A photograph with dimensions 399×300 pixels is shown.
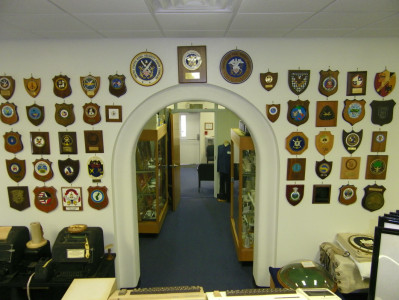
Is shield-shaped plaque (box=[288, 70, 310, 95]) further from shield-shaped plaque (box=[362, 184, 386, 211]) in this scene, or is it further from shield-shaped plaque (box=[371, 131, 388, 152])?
shield-shaped plaque (box=[362, 184, 386, 211])

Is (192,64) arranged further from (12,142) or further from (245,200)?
(245,200)

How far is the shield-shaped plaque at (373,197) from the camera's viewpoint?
275cm

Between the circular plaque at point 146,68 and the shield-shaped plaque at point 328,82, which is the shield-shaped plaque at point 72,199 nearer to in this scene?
the circular plaque at point 146,68

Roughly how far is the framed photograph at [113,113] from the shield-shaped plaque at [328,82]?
1.99 m

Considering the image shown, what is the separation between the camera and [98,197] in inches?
111

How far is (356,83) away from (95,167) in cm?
272

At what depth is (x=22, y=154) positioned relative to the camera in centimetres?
274

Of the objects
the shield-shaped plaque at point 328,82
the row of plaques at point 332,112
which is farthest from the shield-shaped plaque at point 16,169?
the shield-shaped plaque at point 328,82

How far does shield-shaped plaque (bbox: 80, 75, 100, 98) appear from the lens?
2.60 metres

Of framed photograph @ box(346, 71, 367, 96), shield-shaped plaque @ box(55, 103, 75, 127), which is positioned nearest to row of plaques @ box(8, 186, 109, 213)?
shield-shaped plaque @ box(55, 103, 75, 127)

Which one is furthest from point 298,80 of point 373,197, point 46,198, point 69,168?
point 46,198

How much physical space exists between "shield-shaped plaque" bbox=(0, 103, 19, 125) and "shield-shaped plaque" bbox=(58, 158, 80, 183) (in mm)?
604

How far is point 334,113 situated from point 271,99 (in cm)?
64

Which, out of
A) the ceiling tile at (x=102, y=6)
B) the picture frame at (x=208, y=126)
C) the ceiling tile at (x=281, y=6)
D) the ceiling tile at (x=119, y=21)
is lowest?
the picture frame at (x=208, y=126)
